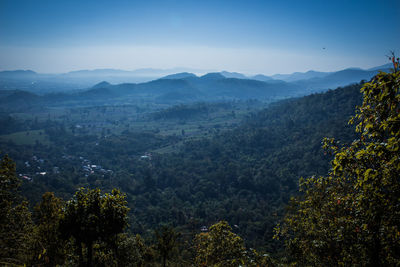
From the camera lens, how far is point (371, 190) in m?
4.94

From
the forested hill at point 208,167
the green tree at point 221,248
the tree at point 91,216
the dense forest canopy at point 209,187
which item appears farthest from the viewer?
the forested hill at point 208,167

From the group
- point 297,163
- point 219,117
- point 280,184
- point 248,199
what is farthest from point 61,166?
point 219,117

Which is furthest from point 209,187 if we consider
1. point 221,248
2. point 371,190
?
point 371,190

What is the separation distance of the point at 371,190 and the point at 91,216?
31.8 feet

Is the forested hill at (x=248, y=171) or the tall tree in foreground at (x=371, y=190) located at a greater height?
the tall tree in foreground at (x=371, y=190)

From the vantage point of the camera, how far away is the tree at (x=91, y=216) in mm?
9336

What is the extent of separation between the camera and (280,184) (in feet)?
254

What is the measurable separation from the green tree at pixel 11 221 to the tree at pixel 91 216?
2.26m

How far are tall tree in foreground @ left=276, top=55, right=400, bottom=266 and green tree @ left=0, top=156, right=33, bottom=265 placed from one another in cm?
1210

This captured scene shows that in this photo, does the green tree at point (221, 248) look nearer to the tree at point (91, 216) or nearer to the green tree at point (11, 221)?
the tree at point (91, 216)

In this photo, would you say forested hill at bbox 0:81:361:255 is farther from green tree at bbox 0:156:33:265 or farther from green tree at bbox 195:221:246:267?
green tree at bbox 0:156:33:265

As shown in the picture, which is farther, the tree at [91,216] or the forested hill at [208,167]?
the forested hill at [208,167]

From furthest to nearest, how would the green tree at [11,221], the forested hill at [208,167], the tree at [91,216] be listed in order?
the forested hill at [208,167] → the green tree at [11,221] → the tree at [91,216]

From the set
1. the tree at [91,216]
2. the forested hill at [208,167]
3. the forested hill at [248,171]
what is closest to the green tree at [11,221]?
the tree at [91,216]
